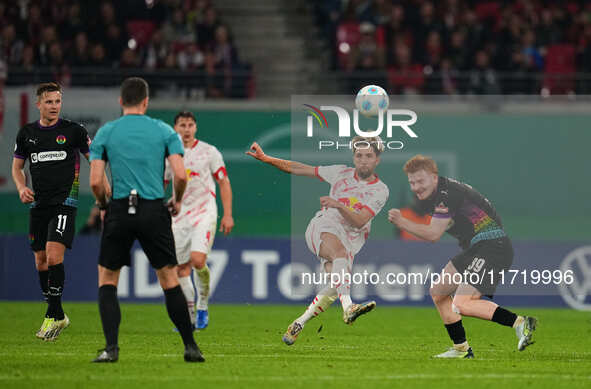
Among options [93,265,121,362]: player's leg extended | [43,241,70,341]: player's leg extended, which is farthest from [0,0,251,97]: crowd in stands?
[93,265,121,362]: player's leg extended

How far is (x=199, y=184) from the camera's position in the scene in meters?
11.9

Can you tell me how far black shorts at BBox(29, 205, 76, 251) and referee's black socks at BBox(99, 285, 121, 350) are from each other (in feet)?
8.07

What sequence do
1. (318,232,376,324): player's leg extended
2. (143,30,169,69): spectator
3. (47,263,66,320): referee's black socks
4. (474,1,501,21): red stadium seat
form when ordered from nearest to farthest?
(318,232,376,324): player's leg extended → (47,263,66,320): referee's black socks → (143,30,169,69): spectator → (474,1,501,21): red stadium seat

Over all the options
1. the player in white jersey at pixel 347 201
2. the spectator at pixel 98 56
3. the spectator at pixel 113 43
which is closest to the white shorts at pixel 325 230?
the player in white jersey at pixel 347 201

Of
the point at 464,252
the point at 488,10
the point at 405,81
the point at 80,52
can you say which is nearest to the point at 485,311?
the point at 464,252

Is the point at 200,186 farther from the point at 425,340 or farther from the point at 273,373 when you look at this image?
the point at 273,373

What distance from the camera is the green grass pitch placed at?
24.8ft

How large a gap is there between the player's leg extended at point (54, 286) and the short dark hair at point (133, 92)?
9.26ft

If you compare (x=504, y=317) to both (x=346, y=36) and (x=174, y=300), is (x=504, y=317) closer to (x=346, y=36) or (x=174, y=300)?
(x=174, y=300)

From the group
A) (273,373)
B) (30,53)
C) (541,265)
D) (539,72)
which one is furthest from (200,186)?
(539,72)

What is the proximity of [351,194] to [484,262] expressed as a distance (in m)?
1.72

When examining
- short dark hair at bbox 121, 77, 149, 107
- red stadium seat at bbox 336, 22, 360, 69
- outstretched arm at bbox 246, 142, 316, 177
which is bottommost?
outstretched arm at bbox 246, 142, 316, 177

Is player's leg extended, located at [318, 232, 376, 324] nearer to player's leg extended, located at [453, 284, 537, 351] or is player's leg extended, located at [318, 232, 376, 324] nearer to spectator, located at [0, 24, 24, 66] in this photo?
player's leg extended, located at [453, 284, 537, 351]

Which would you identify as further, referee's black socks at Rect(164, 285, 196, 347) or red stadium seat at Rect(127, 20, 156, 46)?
red stadium seat at Rect(127, 20, 156, 46)
